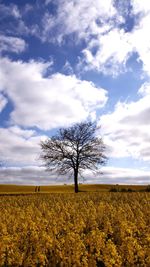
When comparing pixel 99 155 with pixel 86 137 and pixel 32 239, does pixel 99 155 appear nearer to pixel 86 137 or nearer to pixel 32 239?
pixel 86 137

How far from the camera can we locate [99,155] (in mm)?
53562

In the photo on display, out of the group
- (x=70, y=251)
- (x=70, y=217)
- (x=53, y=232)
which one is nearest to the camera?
(x=70, y=251)

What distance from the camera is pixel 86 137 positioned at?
54781mm

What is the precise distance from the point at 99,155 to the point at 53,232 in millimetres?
43543

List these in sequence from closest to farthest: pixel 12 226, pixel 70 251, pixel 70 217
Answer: pixel 70 251
pixel 12 226
pixel 70 217

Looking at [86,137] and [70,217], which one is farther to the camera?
[86,137]

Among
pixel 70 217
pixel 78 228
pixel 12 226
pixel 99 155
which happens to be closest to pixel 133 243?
pixel 78 228

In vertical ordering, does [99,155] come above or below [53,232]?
above

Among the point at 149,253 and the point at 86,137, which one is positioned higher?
the point at 86,137

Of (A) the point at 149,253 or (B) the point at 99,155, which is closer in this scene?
(A) the point at 149,253

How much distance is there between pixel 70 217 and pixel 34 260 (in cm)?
715

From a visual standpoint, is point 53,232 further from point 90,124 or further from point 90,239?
point 90,124

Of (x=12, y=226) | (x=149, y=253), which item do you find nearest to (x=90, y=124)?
(x=12, y=226)

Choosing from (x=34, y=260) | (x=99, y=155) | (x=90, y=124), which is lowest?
(x=34, y=260)
